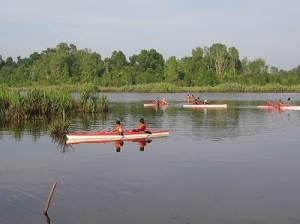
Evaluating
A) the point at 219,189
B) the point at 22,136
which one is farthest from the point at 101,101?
the point at 219,189

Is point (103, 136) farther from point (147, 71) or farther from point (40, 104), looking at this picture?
point (147, 71)

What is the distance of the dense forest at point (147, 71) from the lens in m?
98.9

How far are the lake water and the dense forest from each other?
7388 centimetres

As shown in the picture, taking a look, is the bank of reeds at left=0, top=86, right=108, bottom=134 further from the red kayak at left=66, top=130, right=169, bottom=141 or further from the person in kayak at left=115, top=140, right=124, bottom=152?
the person in kayak at left=115, top=140, right=124, bottom=152

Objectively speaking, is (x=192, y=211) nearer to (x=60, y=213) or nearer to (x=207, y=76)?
(x=60, y=213)

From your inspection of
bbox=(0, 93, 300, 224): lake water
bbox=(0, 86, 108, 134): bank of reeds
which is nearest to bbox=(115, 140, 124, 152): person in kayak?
bbox=(0, 93, 300, 224): lake water

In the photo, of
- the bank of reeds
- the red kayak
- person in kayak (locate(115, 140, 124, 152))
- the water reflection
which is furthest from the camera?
the bank of reeds

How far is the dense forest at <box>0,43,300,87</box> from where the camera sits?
98938mm

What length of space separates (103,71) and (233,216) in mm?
102398

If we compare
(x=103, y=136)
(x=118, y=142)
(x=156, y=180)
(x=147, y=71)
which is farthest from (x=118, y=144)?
(x=147, y=71)

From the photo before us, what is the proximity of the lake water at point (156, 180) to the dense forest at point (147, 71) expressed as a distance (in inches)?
2909

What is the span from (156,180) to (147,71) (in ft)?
294

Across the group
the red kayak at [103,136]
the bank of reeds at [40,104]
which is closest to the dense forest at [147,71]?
the bank of reeds at [40,104]

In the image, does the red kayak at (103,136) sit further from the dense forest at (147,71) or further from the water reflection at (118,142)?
the dense forest at (147,71)
